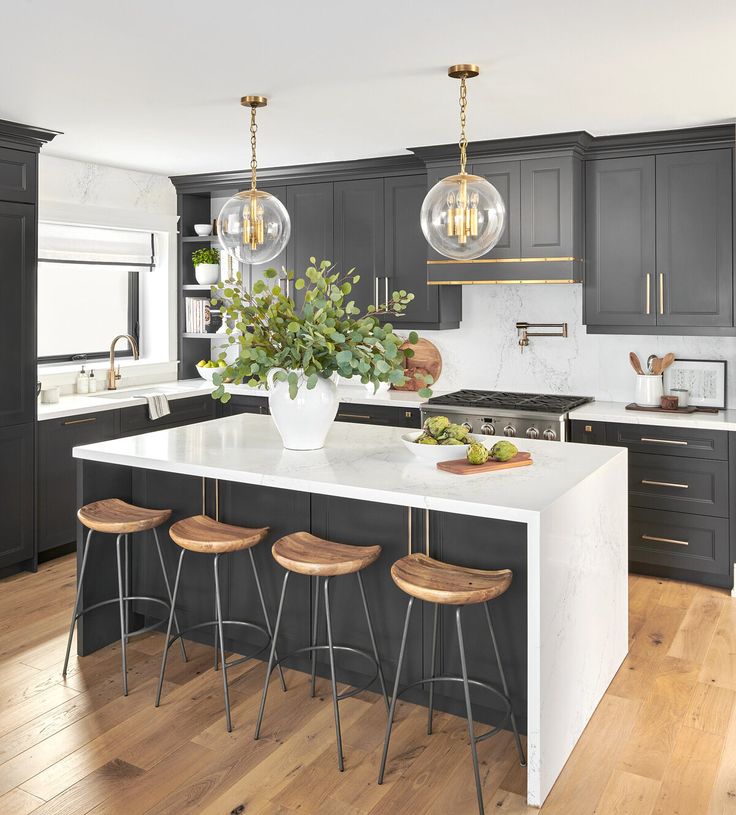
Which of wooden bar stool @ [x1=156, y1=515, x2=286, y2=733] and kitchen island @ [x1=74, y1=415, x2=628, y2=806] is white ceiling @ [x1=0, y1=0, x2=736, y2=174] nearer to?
kitchen island @ [x1=74, y1=415, x2=628, y2=806]

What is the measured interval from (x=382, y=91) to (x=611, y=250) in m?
1.86

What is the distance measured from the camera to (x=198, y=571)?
3531 millimetres

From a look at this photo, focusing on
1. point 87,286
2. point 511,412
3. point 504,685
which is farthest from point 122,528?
point 87,286

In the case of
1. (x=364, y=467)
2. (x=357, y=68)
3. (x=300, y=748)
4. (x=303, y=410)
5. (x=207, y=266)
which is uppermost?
(x=357, y=68)

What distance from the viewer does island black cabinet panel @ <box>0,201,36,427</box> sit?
14.7 ft

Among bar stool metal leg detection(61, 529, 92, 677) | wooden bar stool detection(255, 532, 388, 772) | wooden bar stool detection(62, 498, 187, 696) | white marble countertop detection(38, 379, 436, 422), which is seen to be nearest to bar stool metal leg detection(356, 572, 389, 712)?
wooden bar stool detection(255, 532, 388, 772)

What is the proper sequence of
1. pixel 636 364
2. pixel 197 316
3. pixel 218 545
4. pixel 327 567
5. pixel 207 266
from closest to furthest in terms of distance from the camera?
1. pixel 327 567
2. pixel 218 545
3. pixel 636 364
4. pixel 207 266
5. pixel 197 316

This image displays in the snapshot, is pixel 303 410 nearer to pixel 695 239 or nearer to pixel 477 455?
pixel 477 455

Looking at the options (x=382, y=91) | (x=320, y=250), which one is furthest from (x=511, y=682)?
(x=320, y=250)

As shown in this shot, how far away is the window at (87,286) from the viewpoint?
18.2ft

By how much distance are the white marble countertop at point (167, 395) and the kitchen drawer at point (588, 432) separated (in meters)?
0.98

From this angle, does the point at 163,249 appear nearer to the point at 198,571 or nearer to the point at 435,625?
the point at 198,571

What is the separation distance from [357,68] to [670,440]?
258cm

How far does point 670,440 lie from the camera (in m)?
4.46
